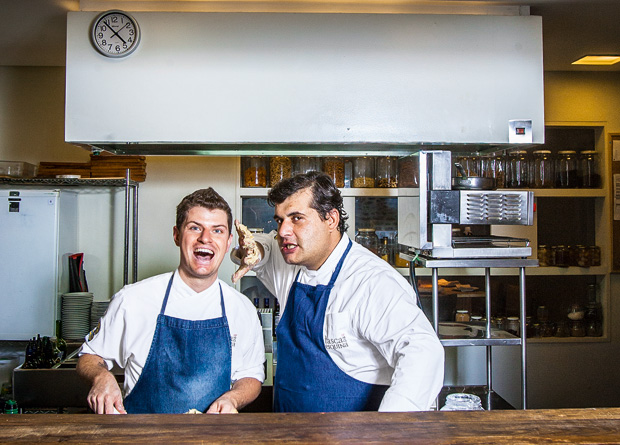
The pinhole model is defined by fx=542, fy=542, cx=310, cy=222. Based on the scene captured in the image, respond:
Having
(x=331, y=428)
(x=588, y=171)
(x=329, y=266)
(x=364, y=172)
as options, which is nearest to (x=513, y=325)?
(x=588, y=171)

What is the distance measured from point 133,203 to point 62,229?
19.6 inches

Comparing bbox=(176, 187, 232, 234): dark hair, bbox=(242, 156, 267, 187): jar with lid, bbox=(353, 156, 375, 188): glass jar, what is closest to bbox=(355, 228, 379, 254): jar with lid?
bbox=(353, 156, 375, 188): glass jar

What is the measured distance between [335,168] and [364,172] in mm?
219

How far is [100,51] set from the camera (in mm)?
2781

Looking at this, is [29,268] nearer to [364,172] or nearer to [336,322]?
[364,172]

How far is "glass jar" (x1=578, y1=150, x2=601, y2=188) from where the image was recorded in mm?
4176

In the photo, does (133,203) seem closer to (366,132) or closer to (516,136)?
(366,132)

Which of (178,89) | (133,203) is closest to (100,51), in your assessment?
(178,89)

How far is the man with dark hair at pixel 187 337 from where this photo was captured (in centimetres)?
186

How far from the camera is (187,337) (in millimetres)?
1925

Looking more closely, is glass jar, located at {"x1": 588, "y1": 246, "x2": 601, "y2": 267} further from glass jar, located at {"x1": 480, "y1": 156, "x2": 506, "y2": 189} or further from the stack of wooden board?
the stack of wooden board

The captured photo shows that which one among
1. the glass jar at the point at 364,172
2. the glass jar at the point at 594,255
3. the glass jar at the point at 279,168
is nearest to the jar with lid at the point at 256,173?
the glass jar at the point at 279,168

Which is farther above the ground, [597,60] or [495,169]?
[597,60]

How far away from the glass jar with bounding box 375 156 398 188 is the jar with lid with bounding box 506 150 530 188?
927 millimetres
